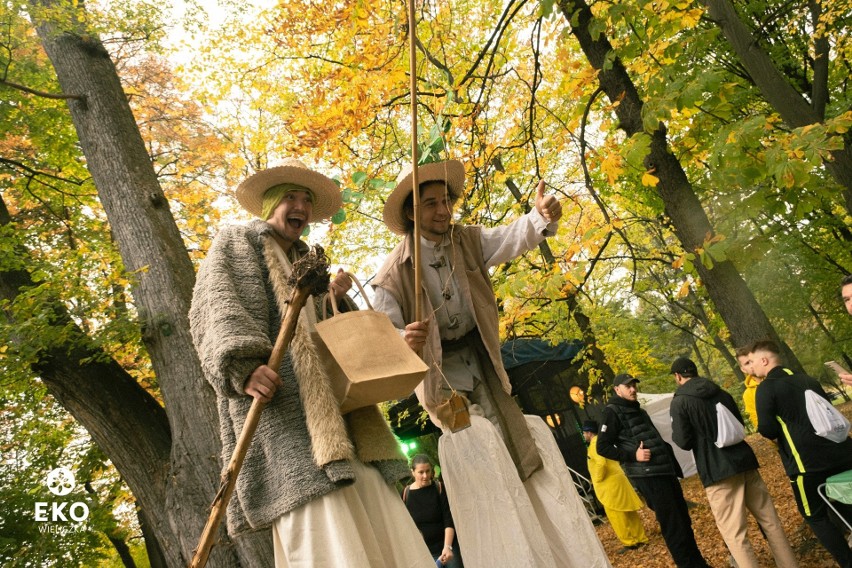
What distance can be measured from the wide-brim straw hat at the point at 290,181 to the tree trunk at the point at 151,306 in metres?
2.21

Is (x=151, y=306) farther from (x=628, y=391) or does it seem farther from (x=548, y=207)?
(x=628, y=391)

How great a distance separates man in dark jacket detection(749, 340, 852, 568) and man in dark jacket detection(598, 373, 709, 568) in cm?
149

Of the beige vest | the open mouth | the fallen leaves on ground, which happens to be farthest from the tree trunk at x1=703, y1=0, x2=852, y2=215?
the open mouth

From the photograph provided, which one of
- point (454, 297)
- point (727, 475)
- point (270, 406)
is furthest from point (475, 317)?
point (727, 475)

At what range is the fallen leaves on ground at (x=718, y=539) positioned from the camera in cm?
564

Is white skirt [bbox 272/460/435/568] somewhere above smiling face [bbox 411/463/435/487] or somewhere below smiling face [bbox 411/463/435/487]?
below

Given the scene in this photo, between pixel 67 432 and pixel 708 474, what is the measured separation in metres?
11.2

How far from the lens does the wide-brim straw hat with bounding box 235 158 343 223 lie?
9.04 feet

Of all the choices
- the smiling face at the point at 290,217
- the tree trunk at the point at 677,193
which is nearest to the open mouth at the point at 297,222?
the smiling face at the point at 290,217

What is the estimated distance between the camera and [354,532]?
6.66 ft

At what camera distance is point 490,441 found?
2666 mm

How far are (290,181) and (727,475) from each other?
433cm

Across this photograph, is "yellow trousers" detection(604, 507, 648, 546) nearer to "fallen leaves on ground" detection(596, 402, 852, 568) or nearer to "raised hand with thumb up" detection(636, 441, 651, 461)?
"fallen leaves on ground" detection(596, 402, 852, 568)

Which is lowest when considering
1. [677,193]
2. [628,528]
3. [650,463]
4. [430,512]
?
[628,528]
